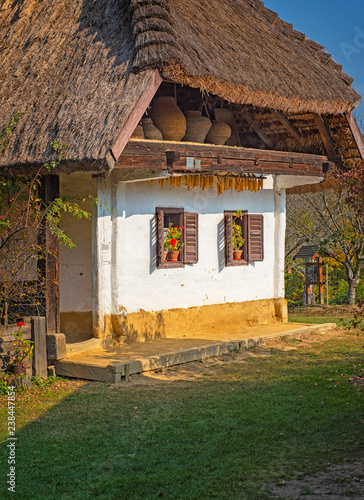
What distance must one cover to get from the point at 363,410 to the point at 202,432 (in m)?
1.63

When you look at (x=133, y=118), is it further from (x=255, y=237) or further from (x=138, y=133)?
(x=255, y=237)

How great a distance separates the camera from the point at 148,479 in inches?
187

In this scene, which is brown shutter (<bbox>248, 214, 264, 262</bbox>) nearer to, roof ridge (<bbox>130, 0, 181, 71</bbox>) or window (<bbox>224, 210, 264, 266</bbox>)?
window (<bbox>224, 210, 264, 266</bbox>)

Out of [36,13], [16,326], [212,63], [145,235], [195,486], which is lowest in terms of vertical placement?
[195,486]

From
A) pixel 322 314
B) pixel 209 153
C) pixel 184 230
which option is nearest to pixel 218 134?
pixel 209 153

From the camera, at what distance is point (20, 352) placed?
24.8 feet

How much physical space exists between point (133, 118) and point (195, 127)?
2.81 metres

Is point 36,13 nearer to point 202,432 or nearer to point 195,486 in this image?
point 202,432

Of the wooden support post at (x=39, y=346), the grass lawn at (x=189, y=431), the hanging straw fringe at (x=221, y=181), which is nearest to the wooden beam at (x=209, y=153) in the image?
the hanging straw fringe at (x=221, y=181)

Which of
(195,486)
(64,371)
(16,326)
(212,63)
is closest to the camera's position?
(195,486)

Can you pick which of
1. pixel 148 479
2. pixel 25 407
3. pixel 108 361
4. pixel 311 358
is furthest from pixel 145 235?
pixel 148 479

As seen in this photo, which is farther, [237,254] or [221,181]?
[237,254]

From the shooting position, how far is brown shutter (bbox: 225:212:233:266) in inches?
443

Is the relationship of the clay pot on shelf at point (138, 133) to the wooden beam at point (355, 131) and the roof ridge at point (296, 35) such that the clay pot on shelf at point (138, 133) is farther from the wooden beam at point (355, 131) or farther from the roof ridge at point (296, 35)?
the roof ridge at point (296, 35)
